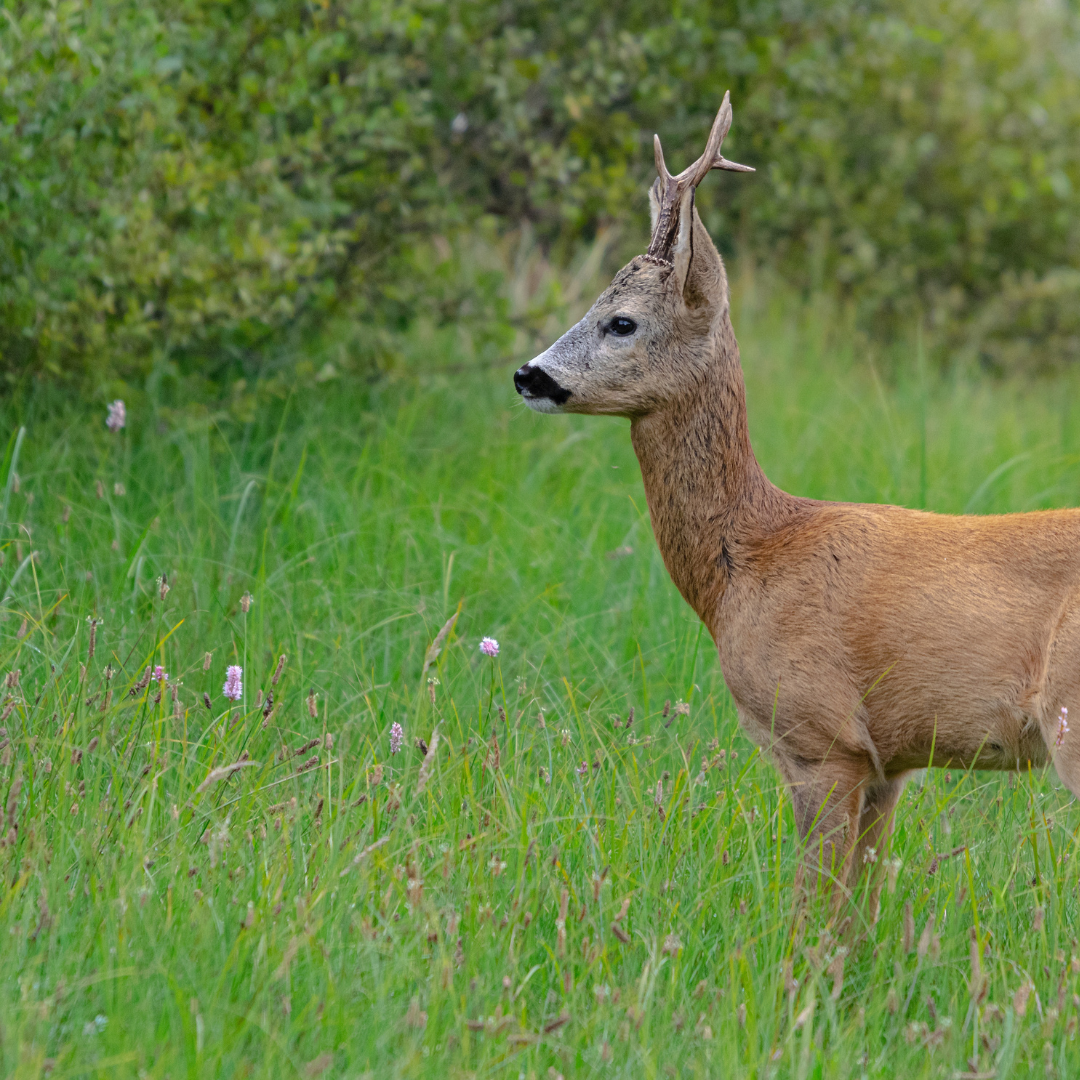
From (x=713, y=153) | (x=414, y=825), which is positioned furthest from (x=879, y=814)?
(x=713, y=153)

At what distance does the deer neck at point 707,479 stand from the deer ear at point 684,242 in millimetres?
189

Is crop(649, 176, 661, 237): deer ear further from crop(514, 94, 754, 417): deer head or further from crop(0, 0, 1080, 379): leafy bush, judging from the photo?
crop(0, 0, 1080, 379): leafy bush

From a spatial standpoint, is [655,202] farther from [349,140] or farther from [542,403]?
[349,140]

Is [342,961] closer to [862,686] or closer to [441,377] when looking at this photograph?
[862,686]

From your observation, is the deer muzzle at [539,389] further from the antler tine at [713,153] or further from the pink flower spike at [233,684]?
the pink flower spike at [233,684]

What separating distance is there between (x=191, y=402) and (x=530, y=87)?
2.85 meters

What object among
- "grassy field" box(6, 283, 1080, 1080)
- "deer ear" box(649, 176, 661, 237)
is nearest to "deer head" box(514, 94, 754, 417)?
"deer ear" box(649, 176, 661, 237)

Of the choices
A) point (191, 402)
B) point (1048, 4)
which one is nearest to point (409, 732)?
point (191, 402)

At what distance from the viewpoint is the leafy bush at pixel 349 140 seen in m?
5.21

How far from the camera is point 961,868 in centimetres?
354

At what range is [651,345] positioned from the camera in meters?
3.81

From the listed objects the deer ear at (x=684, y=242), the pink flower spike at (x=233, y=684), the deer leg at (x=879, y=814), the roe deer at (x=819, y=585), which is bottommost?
the deer leg at (x=879, y=814)

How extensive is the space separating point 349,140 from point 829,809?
13.9ft

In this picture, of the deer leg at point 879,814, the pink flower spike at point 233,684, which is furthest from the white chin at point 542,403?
the deer leg at point 879,814
